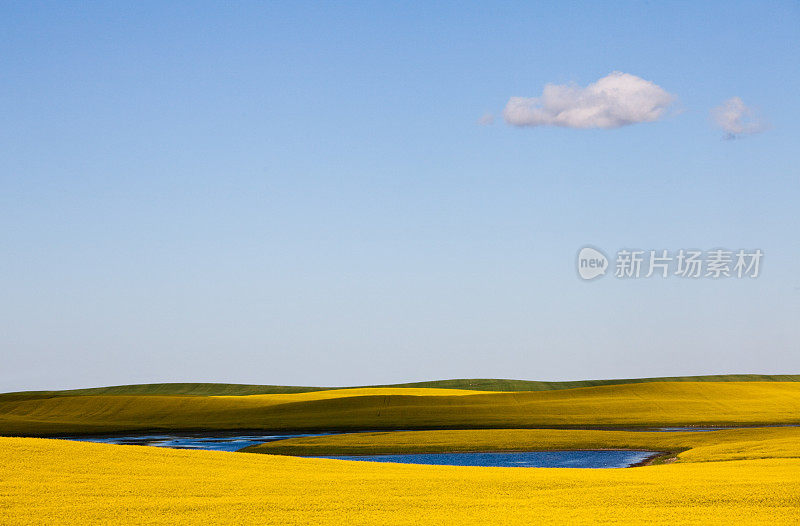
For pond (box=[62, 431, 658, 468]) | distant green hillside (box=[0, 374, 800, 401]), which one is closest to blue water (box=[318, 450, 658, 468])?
pond (box=[62, 431, 658, 468])

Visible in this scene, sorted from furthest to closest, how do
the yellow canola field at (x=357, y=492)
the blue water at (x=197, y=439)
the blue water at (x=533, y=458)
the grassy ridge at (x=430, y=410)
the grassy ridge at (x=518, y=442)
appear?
the grassy ridge at (x=430, y=410) → the blue water at (x=197, y=439) → the grassy ridge at (x=518, y=442) → the blue water at (x=533, y=458) → the yellow canola field at (x=357, y=492)

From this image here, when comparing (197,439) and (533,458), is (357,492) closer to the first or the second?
(533,458)

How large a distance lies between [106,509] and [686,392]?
81.4 meters

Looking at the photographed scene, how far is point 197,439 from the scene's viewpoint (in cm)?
6931

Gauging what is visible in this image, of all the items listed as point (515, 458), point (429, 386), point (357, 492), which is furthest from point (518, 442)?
point (429, 386)

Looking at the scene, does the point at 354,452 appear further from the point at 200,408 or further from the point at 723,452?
the point at 200,408

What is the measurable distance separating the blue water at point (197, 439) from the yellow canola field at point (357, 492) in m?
27.8

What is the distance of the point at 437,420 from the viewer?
260 feet

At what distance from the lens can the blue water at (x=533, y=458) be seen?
47750 mm

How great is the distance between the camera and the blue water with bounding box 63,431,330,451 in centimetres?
6350

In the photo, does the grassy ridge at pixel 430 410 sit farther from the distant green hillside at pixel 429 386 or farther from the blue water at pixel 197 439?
the distant green hillside at pixel 429 386

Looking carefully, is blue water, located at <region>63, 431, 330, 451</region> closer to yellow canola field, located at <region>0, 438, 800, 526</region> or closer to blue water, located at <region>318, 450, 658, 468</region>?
Result: blue water, located at <region>318, 450, 658, 468</region>

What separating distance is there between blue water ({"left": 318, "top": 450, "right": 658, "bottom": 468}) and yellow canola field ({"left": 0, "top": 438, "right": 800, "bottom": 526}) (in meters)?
12.2

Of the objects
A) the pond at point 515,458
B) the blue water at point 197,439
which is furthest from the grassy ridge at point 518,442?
the blue water at point 197,439
